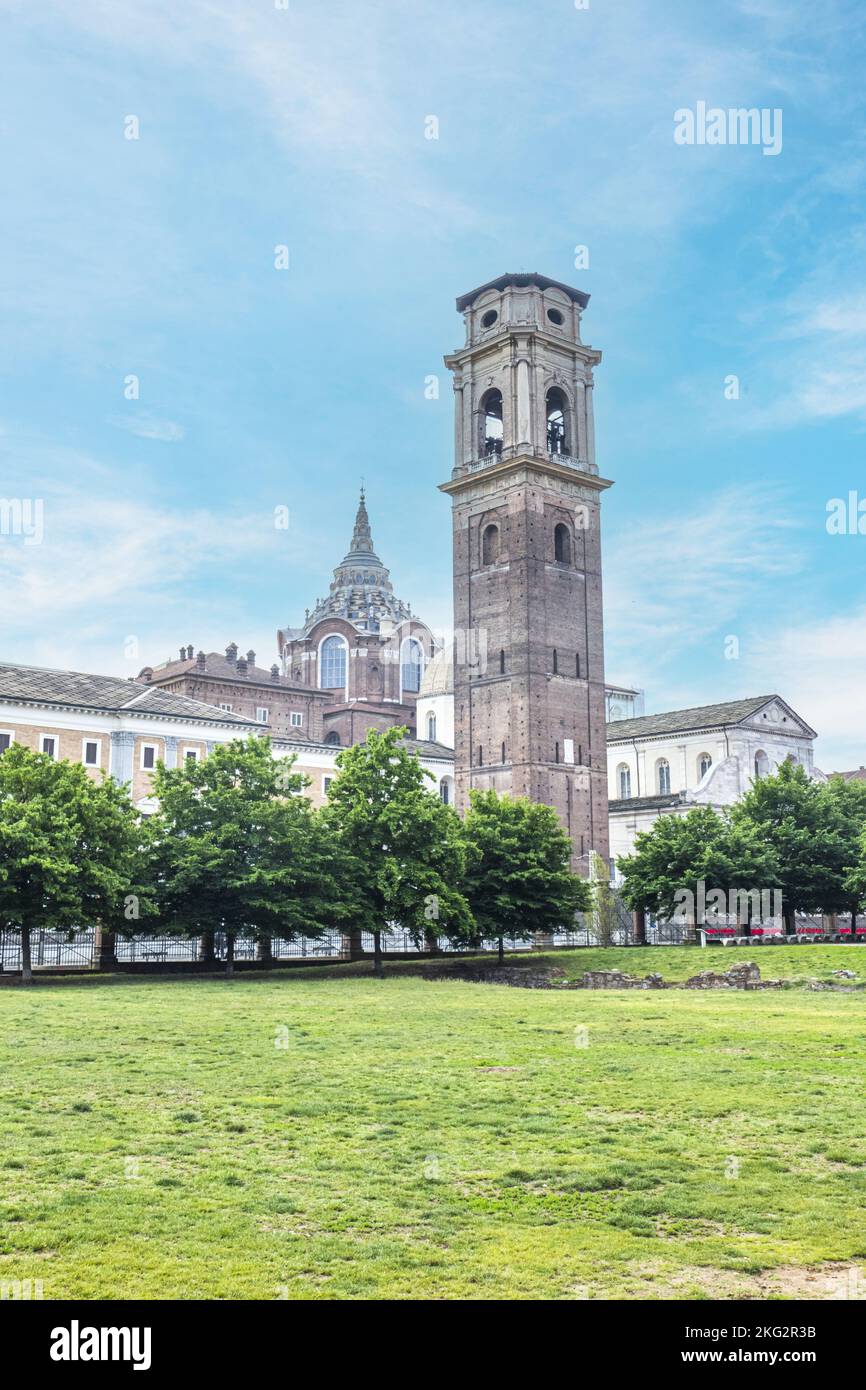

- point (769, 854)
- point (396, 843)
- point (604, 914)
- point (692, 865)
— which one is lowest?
point (604, 914)

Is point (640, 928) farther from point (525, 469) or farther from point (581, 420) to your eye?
point (581, 420)

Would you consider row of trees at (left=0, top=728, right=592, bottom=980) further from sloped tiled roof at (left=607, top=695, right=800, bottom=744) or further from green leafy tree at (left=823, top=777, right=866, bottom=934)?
sloped tiled roof at (left=607, top=695, right=800, bottom=744)

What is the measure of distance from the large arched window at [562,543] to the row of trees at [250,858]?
29.8 meters

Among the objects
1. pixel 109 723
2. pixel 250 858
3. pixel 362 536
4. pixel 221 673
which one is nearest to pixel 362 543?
pixel 362 536

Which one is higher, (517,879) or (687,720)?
(687,720)

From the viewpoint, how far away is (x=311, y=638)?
109 m

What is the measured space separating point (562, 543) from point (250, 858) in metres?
39.0

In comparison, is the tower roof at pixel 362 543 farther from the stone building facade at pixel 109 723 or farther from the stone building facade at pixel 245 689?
the stone building facade at pixel 109 723

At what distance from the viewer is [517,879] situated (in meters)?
46.1

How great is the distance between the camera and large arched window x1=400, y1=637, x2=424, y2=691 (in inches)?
4272

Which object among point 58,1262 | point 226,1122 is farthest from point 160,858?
point 58,1262

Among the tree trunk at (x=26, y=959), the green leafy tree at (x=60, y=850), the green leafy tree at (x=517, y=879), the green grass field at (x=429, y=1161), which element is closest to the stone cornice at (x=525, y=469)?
the green leafy tree at (x=517, y=879)
